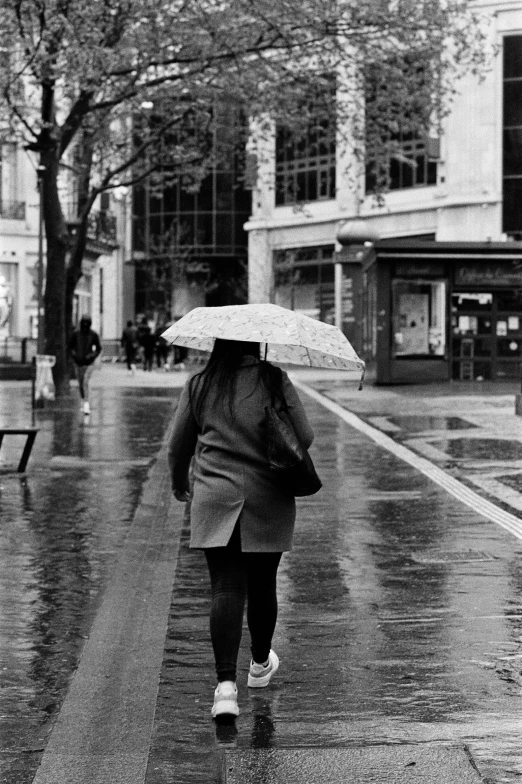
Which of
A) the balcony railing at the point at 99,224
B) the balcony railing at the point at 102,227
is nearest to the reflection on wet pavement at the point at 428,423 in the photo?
the balcony railing at the point at 99,224

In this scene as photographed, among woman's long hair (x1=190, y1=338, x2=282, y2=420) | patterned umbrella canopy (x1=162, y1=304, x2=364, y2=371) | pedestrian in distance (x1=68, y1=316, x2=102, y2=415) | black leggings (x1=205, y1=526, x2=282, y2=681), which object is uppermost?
patterned umbrella canopy (x1=162, y1=304, x2=364, y2=371)

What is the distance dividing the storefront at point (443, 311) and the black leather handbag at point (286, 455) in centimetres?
2760

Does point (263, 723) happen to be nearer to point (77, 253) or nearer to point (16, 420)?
point (16, 420)

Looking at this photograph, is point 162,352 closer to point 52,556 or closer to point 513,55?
point 513,55

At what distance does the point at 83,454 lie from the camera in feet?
56.1

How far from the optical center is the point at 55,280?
29.9 meters

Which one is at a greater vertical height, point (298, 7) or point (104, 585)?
point (298, 7)

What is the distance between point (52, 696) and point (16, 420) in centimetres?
1767

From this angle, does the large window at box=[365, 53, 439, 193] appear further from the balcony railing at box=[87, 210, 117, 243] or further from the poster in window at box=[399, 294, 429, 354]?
the balcony railing at box=[87, 210, 117, 243]

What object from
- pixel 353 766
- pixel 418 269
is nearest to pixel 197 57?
pixel 418 269

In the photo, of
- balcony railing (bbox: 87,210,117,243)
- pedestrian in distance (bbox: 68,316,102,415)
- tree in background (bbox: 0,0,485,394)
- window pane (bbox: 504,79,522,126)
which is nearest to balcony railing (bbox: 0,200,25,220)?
balcony railing (bbox: 87,210,117,243)

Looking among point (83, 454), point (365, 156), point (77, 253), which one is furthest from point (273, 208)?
point (83, 454)

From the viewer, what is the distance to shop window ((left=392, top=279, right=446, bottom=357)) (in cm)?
3406

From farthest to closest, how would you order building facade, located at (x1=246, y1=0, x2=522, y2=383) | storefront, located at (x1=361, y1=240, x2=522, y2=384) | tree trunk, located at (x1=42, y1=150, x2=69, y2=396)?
building facade, located at (x1=246, y1=0, x2=522, y2=383) → storefront, located at (x1=361, y1=240, x2=522, y2=384) → tree trunk, located at (x1=42, y1=150, x2=69, y2=396)
